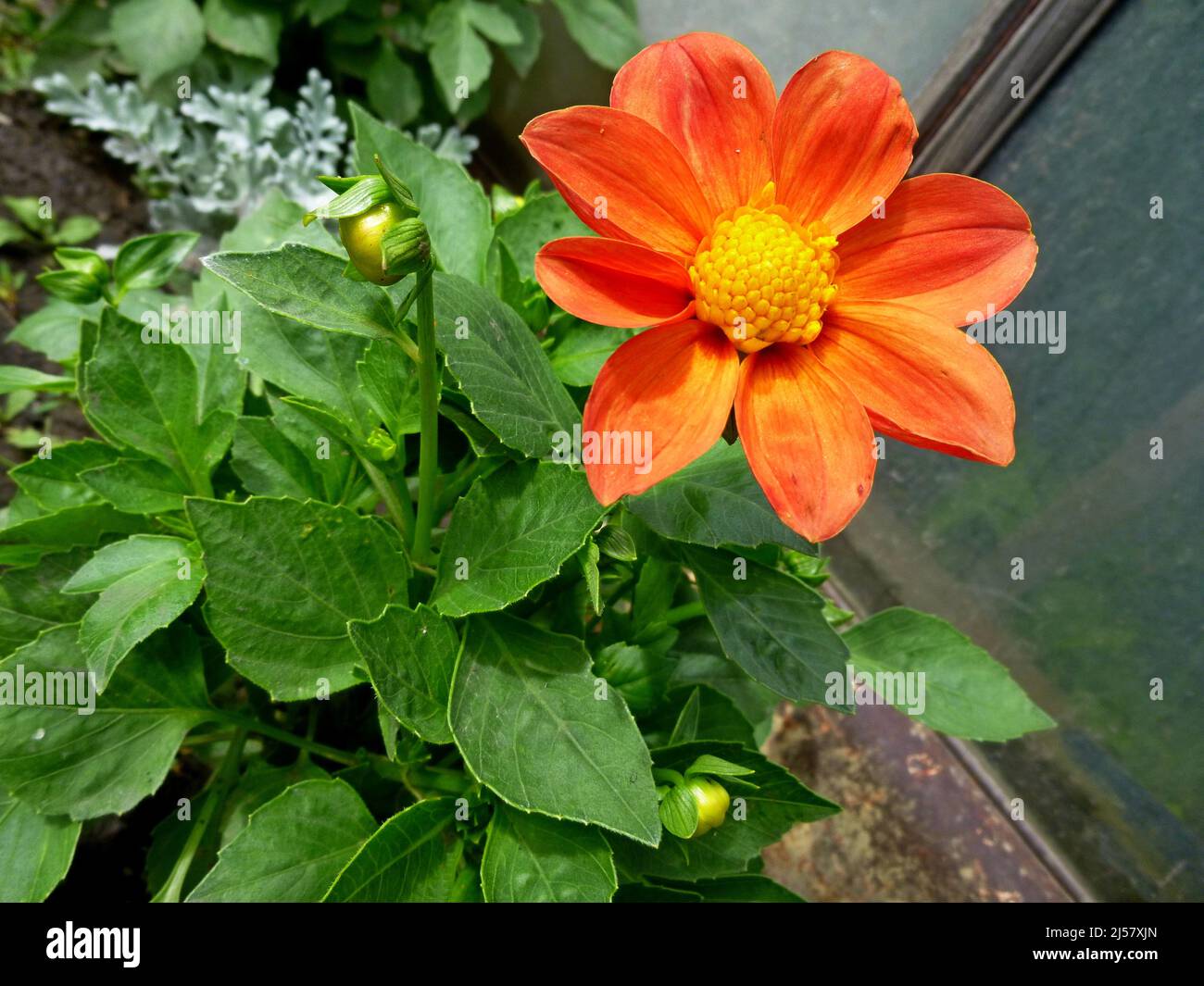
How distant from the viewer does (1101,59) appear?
1.01 metres

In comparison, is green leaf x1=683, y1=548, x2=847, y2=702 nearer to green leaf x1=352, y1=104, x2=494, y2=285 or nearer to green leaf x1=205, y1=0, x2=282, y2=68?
green leaf x1=352, y1=104, x2=494, y2=285

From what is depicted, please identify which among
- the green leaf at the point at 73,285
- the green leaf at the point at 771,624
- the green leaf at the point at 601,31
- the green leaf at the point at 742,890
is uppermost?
the green leaf at the point at 601,31

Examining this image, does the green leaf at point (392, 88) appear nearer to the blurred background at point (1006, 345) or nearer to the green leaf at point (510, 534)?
the blurred background at point (1006, 345)

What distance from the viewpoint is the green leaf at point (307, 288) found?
0.43 m

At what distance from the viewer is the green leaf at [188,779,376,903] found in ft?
1.59

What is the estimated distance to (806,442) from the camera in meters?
0.43

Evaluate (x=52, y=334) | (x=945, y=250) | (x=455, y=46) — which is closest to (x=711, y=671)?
(x=945, y=250)

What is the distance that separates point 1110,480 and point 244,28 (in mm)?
1387

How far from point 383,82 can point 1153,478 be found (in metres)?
1.27

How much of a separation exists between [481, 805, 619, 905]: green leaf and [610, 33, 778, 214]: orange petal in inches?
14.8

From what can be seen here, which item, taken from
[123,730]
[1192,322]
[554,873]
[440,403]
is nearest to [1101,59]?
[1192,322]

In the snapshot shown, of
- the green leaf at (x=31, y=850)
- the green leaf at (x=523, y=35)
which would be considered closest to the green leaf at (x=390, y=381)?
the green leaf at (x=31, y=850)

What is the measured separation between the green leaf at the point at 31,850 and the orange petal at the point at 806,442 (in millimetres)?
482

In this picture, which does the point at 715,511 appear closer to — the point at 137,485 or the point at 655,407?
the point at 655,407
